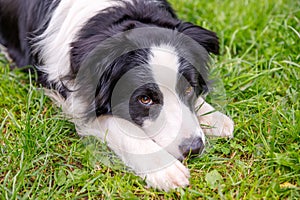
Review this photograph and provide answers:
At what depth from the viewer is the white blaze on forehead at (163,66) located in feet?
10.6

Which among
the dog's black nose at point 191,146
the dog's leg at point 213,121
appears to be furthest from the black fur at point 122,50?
the dog's black nose at point 191,146

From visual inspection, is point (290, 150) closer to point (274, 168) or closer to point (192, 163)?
point (274, 168)

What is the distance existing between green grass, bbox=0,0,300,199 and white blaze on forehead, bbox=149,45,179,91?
1.92ft

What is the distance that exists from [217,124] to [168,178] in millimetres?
731

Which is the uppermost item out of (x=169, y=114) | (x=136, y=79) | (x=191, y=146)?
(x=136, y=79)

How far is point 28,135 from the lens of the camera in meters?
3.40

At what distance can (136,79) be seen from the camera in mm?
3271

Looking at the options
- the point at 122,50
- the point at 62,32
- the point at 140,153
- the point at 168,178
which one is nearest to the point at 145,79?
the point at 122,50

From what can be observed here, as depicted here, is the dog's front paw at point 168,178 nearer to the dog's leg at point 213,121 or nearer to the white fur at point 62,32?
the dog's leg at point 213,121

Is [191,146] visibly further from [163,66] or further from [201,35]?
[201,35]

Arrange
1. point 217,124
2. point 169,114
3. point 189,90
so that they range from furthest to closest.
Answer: point 217,124 < point 189,90 < point 169,114

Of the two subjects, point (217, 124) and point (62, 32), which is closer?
point (217, 124)

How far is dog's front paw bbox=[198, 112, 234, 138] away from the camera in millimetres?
3566

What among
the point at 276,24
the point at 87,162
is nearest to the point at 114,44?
the point at 87,162
